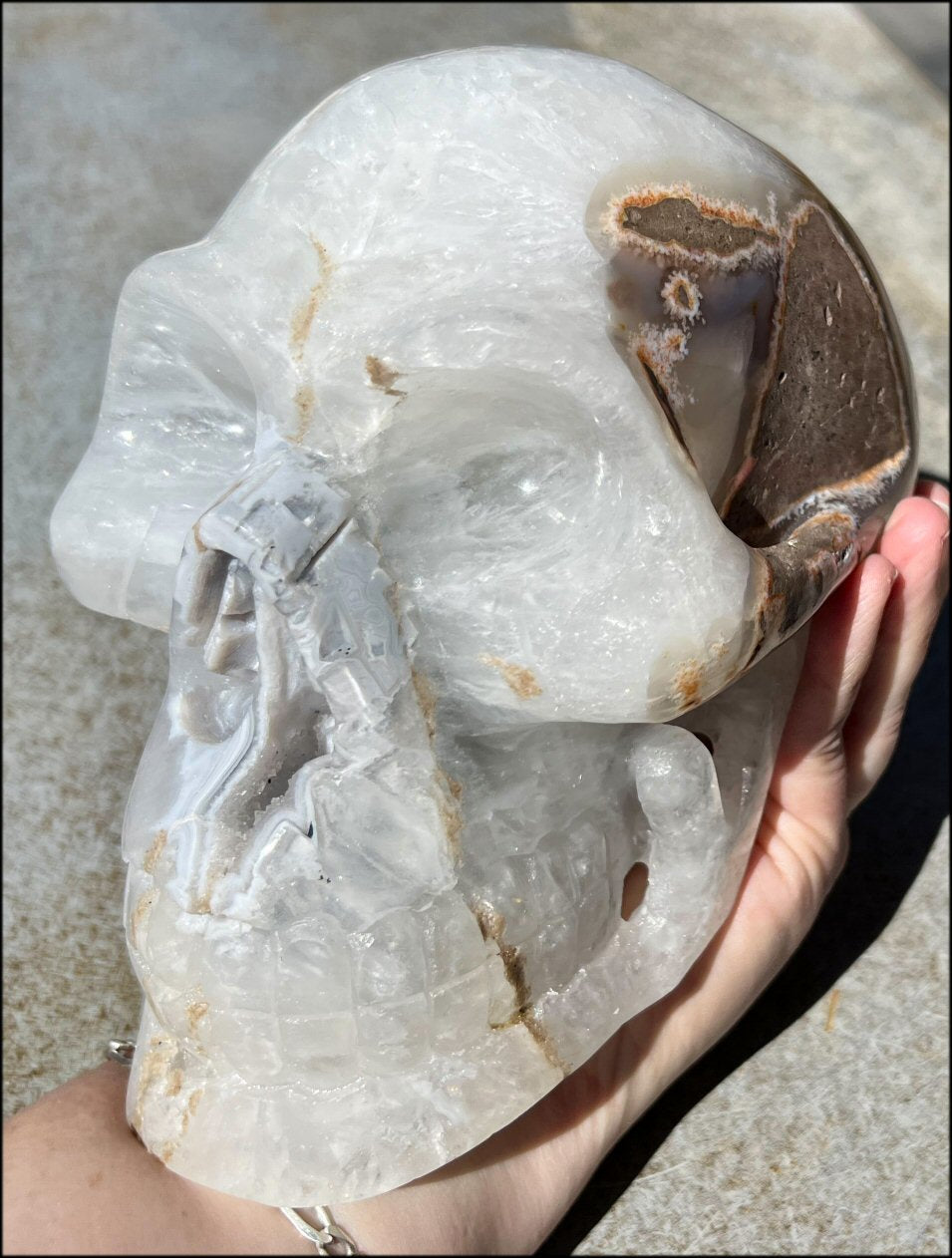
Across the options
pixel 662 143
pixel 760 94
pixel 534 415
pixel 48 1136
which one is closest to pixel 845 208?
pixel 760 94

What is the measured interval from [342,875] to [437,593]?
0.61 feet

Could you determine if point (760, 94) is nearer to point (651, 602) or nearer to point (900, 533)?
point (900, 533)

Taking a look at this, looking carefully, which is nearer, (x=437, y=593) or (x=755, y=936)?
(x=437, y=593)

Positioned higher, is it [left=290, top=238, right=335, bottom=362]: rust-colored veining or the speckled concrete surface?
[left=290, top=238, right=335, bottom=362]: rust-colored veining

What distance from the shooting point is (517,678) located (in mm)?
723

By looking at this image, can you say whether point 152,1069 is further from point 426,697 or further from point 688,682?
point 688,682

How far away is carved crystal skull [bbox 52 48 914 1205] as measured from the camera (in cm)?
70

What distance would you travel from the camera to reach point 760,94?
1.90 m

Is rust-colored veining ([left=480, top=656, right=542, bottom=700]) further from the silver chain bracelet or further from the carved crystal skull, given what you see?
the silver chain bracelet

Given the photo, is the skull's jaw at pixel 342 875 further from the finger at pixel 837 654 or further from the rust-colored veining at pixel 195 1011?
the finger at pixel 837 654

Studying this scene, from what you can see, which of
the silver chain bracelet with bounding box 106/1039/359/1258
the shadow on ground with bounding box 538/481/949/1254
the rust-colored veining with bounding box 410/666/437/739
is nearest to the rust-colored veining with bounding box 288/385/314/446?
the rust-colored veining with bounding box 410/666/437/739

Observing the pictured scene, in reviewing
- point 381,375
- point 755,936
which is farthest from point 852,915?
point 381,375

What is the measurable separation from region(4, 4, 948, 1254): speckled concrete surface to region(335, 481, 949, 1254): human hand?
13cm

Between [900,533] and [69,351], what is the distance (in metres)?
1.13
